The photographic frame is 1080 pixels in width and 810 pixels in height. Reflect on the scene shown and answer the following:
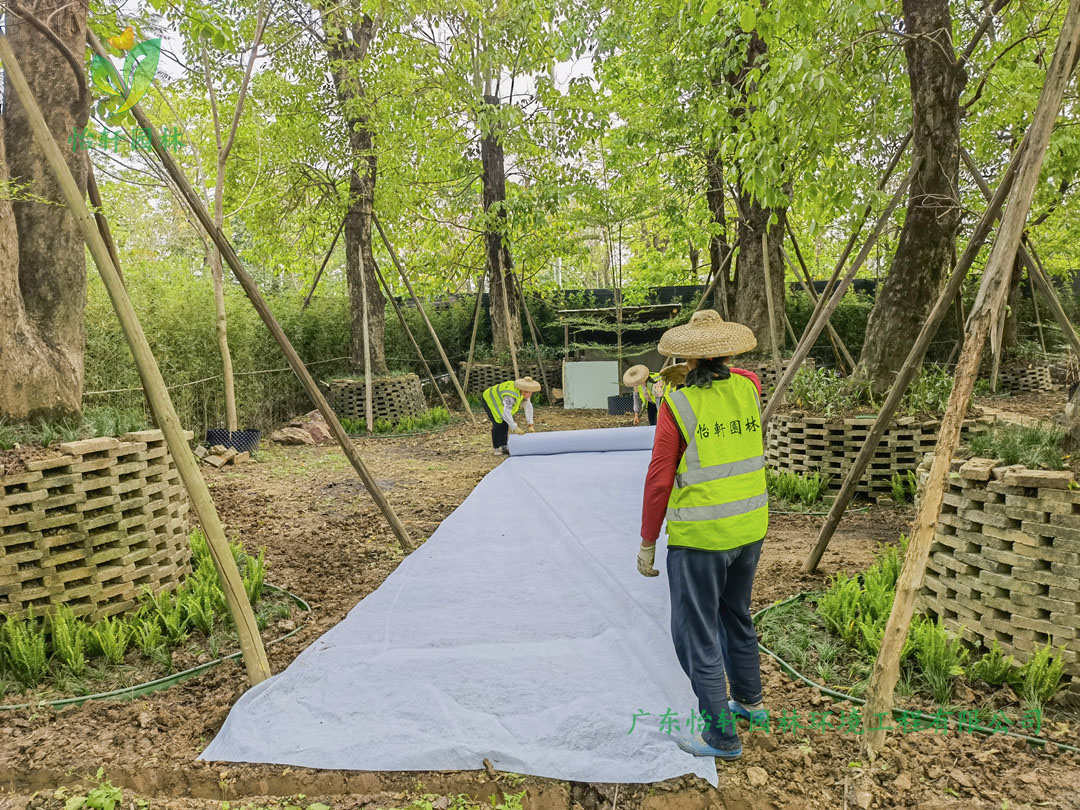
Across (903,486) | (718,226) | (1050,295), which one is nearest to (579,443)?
(903,486)

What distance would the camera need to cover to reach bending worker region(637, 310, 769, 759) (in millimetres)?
2543

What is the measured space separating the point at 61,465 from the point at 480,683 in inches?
94.2

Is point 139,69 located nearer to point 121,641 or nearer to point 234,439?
point 121,641

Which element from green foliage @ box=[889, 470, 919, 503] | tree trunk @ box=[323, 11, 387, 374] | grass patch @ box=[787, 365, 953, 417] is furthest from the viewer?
tree trunk @ box=[323, 11, 387, 374]

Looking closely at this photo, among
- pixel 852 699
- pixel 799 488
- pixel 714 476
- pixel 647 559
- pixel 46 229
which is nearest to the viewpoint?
pixel 714 476

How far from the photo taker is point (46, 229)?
4.09 metres

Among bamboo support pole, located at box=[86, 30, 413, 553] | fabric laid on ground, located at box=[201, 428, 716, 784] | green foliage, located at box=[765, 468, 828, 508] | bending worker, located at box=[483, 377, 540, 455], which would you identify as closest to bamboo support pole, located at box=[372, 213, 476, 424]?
bending worker, located at box=[483, 377, 540, 455]

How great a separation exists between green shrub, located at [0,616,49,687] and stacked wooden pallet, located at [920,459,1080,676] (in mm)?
4128

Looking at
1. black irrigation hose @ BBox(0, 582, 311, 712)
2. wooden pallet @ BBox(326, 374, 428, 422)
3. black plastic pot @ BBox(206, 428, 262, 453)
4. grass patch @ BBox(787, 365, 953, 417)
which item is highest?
grass patch @ BBox(787, 365, 953, 417)

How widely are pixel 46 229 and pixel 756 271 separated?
8879mm

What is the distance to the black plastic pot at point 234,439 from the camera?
28.2 feet

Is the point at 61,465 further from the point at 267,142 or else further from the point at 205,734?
the point at 267,142

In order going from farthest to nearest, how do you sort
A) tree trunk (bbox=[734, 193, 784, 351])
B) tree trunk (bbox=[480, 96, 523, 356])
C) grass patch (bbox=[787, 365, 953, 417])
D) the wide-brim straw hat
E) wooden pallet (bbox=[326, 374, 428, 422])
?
tree trunk (bbox=[480, 96, 523, 356]) → wooden pallet (bbox=[326, 374, 428, 422]) → tree trunk (bbox=[734, 193, 784, 351]) → the wide-brim straw hat → grass patch (bbox=[787, 365, 953, 417])

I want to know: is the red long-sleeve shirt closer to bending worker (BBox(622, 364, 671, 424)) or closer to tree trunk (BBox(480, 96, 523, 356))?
bending worker (BBox(622, 364, 671, 424))
